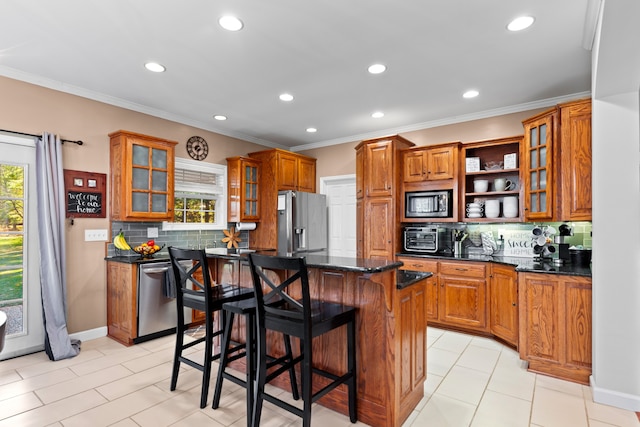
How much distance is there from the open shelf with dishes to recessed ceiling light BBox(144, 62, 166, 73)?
359 cm

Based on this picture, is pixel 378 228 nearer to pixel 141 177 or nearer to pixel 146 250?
pixel 146 250

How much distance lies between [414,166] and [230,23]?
2985 mm

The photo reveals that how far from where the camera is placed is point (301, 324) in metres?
1.92

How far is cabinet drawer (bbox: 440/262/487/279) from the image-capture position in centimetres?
383

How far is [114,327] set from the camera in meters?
3.81

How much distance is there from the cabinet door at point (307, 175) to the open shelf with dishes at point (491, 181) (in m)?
2.55

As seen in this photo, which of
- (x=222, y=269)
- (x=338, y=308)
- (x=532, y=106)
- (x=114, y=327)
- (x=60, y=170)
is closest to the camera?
(x=338, y=308)

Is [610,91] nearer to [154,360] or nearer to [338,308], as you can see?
[338,308]

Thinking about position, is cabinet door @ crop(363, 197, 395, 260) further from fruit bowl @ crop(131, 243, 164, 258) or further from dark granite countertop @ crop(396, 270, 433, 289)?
fruit bowl @ crop(131, 243, 164, 258)

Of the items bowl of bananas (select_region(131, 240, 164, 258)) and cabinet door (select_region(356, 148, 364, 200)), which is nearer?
bowl of bananas (select_region(131, 240, 164, 258))

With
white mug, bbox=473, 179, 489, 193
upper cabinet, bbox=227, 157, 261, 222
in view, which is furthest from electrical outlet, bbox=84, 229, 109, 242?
white mug, bbox=473, 179, 489, 193

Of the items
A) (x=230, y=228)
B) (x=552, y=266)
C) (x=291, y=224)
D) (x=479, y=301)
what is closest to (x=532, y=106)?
(x=552, y=266)

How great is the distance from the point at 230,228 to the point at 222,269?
7.56 ft

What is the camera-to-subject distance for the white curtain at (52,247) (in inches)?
129
